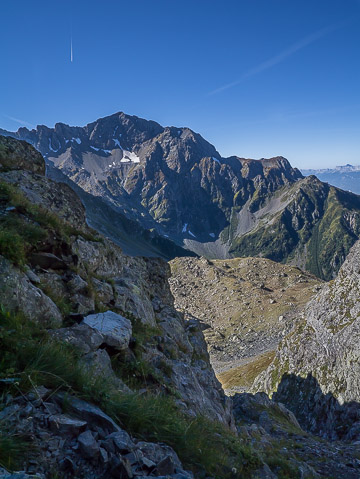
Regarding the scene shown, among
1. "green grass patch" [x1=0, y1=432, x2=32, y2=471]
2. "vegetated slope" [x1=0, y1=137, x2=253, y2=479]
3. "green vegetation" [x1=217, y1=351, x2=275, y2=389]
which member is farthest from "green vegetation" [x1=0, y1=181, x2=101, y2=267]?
"green vegetation" [x1=217, y1=351, x2=275, y2=389]

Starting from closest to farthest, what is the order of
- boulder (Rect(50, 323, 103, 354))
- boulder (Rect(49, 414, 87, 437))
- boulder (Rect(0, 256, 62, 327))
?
boulder (Rect(49, 414, 87, 437)) < boulder (Rect(50, 323, 103, 354)) < boulder (Rect(0, 256, 62, 327))

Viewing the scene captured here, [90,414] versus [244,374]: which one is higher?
[90,414]

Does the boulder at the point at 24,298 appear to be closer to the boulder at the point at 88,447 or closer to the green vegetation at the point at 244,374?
the boulder at the point at 88,447

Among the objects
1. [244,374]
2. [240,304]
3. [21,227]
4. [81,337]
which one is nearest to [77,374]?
[81,337]

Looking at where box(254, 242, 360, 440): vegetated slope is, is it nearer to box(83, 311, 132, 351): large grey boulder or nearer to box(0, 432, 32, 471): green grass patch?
box(83, 311, 132, 351): large grey boulder

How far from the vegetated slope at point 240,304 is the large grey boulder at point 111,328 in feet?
192

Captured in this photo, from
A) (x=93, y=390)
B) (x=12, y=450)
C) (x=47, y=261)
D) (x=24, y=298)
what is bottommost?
(x=93, y=390)

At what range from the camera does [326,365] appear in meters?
39.3

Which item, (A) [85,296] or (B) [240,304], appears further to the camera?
(B) [240,304]

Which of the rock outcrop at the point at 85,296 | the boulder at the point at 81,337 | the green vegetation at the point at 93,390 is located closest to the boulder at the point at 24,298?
the rock outcrop at the point at 85,296

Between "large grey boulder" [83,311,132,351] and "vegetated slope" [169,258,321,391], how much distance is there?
192 ft

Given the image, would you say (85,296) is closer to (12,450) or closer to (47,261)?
(47,261)

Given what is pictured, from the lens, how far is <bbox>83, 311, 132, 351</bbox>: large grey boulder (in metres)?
9.06

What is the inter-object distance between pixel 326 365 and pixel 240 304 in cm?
6628
